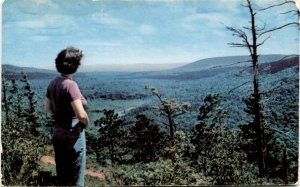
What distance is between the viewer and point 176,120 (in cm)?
813

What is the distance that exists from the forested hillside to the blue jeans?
249 centimetres

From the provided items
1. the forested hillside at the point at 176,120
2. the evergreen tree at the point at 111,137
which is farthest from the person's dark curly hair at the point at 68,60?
the evergreen tree at the point at 111,137

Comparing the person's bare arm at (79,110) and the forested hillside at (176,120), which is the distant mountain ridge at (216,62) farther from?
the person's bare arm at (79,110)

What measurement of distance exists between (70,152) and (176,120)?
11.3 ft

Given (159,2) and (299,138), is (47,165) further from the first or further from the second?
(299,138)

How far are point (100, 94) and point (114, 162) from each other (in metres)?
1.38

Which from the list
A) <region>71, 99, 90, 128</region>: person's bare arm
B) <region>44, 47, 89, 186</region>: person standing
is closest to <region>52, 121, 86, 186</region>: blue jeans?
<region>44, 47, 89, 186</region>: person standing

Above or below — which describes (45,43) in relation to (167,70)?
above

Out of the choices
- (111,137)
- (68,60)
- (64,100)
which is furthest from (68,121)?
(111,137)

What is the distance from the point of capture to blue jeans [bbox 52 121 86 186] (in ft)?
16.1

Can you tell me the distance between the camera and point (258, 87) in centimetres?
843

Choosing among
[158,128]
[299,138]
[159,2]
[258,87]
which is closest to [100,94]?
[158,128]

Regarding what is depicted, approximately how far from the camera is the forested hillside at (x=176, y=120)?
25.3 feet

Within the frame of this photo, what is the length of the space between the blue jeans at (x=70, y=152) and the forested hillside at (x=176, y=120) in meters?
2.49
